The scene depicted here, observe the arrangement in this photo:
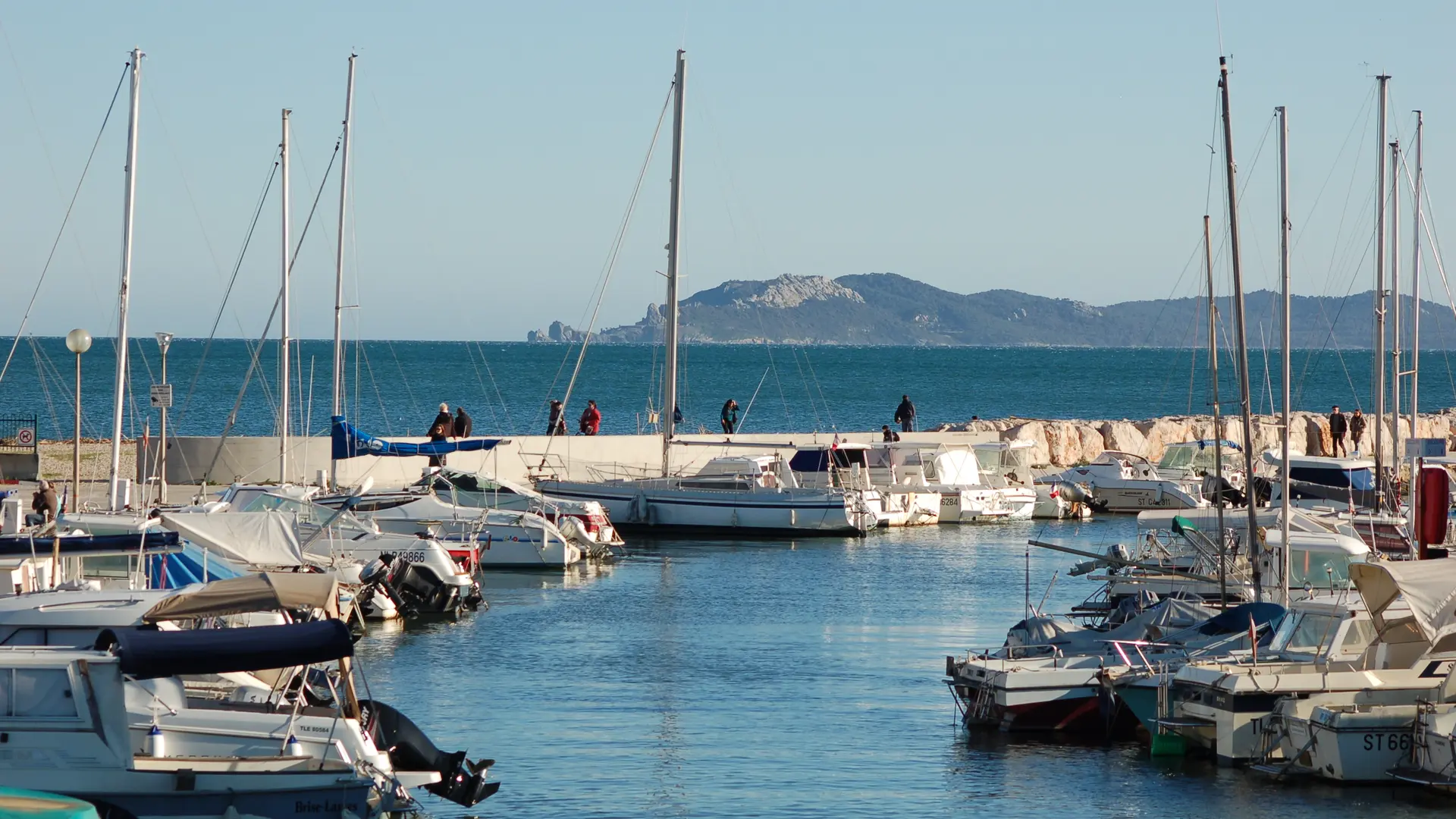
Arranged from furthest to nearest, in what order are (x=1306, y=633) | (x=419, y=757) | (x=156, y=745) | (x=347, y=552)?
(x=347, y=552), (x=1306, y=633), (x=419, y=757), (x=156, y=745)

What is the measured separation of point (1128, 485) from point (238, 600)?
1456 inches

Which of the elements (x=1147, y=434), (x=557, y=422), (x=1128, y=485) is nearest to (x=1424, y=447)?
(x=1128, y=485)

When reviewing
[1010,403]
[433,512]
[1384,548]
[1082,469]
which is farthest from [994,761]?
[1010,403]

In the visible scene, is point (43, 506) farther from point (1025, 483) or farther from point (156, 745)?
point (1025, 483)

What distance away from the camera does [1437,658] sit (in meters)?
19.5

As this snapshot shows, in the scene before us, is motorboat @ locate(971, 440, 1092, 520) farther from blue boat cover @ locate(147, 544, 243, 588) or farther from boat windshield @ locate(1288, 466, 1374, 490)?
blue boat cover @ locate(147, 544, 243, 588)

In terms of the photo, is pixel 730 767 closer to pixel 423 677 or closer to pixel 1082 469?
pixel 423 677

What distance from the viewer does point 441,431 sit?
137 feet

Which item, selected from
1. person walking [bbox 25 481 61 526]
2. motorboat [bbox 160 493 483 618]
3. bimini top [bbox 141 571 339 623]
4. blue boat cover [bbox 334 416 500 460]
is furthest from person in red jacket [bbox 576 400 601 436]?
bimini top [bbox 141 571 339 623]

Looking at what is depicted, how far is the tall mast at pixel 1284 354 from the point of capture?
2586 cm

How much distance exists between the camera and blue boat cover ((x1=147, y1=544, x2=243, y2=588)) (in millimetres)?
23000

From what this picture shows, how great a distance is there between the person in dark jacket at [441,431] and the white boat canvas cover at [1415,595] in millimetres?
24619

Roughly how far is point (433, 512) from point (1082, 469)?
2277 cm

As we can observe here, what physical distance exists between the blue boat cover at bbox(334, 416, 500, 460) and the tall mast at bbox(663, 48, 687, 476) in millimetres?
5617
